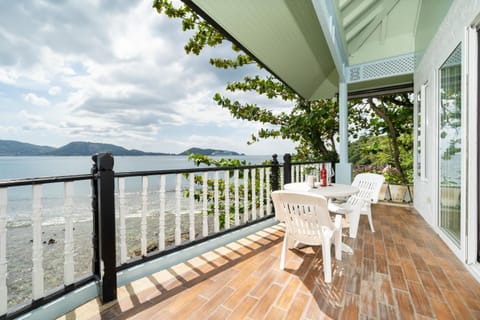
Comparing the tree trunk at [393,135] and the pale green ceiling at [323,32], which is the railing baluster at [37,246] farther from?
the tree trunk at [393,135]

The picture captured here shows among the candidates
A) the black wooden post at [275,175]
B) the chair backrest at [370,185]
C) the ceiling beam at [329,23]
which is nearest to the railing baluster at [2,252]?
the black wooden post at [275,175]

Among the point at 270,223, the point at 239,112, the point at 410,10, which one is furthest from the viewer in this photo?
the point at 239,112

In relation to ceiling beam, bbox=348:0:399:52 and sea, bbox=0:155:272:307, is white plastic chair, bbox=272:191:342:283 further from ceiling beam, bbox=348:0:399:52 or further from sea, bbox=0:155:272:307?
ceiling beam, bbox=348:0:399:52

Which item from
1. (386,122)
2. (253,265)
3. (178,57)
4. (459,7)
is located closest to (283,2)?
(459,7)

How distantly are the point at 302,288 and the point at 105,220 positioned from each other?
1.67 metres

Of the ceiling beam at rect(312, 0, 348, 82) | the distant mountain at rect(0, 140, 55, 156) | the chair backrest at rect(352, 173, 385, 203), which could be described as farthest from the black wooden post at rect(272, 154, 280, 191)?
the distant mountain at rect(0, 140, 55, 156)

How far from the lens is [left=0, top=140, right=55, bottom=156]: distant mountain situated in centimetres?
1126

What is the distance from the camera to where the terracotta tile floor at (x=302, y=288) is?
5.17ft

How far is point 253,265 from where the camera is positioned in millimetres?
2277

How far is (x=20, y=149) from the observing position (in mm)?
11852

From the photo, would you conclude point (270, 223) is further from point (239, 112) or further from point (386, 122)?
point (386, 122)

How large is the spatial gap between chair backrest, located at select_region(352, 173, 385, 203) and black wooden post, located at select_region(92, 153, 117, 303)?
10.4 ft

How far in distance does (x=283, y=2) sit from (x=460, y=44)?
2035 mm

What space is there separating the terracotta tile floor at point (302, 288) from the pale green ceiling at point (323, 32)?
2.74m
